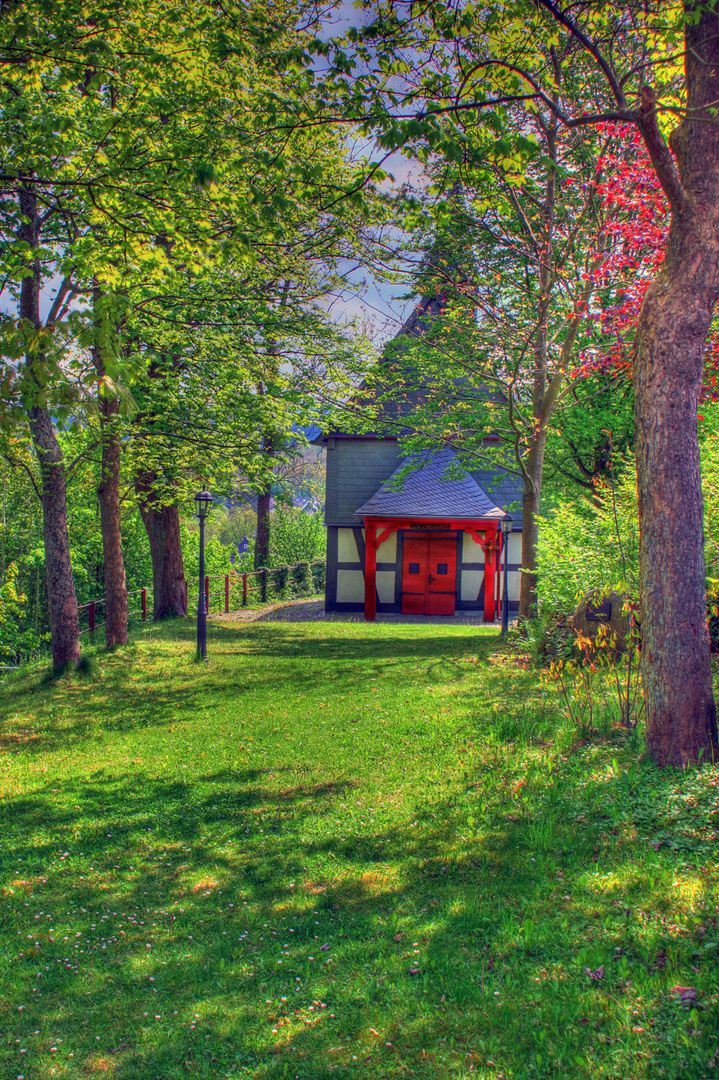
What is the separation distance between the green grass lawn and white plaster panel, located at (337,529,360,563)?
1517 cm

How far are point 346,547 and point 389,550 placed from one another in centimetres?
144

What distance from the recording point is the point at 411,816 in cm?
529

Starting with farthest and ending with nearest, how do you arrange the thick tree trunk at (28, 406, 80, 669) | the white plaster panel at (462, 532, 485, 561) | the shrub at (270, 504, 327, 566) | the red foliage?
the shrub at (270, 504, 327, 566), the white plaster panel at (462, 532, 485, 561), the thick tree trunk at (28, 406, 80, 669), the red foliage

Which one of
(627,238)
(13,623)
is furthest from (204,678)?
(627,238)

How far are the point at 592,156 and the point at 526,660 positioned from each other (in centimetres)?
834

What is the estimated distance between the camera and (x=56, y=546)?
10672mm

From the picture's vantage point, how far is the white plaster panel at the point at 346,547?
2306cm

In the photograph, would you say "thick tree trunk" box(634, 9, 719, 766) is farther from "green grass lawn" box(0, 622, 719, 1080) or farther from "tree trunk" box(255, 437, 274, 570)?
"tree trunk" box(255, 437, 274, 570)

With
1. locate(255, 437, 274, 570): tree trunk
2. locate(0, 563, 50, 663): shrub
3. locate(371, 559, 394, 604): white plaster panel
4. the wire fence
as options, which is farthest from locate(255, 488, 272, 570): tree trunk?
locate(0, 563, 50, 663): shrub

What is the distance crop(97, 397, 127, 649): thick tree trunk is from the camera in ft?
40.1

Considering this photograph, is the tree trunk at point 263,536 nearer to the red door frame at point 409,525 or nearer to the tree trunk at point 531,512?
the red door frame at point 409,525

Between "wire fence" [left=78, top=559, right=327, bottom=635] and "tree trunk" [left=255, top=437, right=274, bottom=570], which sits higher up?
"tree trunk" [left=255, top=437, right=274, bottom=570]

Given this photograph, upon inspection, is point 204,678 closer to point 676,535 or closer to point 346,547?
point 676,535

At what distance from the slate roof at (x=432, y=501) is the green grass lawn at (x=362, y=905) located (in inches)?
527
